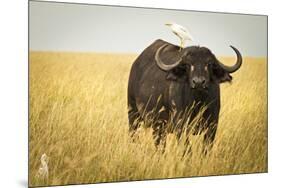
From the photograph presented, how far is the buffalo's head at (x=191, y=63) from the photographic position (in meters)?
4.36

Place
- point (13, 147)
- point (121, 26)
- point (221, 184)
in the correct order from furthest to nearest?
point (221, 184)
point (121, 26)
point (13, 147)

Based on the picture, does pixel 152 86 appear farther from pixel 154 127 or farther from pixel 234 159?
pixel 234 159

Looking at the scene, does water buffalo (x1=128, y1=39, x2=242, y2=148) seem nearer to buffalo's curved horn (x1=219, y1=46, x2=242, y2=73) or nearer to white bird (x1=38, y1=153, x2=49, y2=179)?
buffalo's curved horn (x1=219, y1=46, x2=242, y2=73)

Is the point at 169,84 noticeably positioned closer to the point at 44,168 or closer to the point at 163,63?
the point at 163,63

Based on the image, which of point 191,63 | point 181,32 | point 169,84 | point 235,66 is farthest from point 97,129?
point 235,66

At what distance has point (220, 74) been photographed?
449 centimetres

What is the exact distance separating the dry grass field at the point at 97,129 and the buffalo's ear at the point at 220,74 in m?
0.06

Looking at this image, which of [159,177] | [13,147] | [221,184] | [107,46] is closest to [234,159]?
[221,184]

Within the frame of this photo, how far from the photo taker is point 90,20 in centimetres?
417

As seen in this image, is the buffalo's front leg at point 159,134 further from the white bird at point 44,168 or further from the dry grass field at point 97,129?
the white bird at point 44,168

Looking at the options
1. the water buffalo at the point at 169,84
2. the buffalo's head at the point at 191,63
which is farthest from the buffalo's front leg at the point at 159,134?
the buffalo's head at the point at 191,63

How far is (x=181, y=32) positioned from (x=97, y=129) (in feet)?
3.05

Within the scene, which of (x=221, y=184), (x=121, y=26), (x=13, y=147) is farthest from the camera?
(x=221, y=184)
